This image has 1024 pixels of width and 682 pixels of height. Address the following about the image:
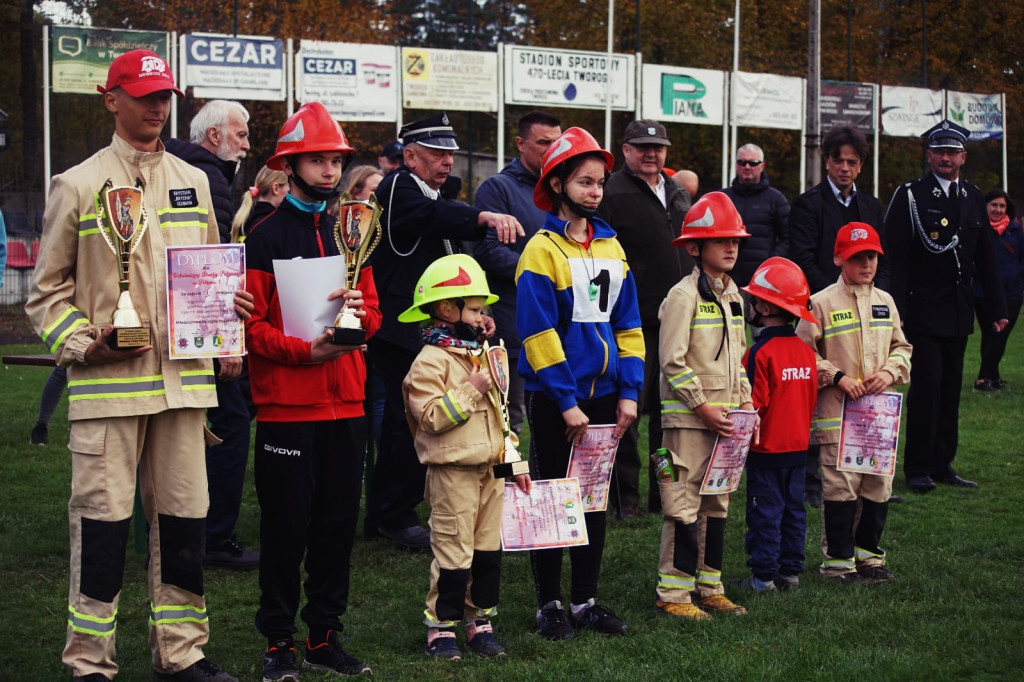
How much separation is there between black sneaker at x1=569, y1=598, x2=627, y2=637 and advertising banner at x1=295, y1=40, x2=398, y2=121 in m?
17.4

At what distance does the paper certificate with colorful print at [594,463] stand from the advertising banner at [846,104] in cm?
2490

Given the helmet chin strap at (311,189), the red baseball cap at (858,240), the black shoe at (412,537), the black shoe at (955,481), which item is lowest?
the black shoe at (412,537)

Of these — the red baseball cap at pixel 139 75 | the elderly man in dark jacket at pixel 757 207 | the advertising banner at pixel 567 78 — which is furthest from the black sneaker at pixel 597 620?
the advertising banner at pixel 567 78

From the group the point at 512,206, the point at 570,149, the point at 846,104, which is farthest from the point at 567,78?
the point at 570,149

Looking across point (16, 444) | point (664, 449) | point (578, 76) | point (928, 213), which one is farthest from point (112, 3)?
point (664, 449)

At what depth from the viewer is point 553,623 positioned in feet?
17.6

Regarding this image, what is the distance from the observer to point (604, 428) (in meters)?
5.41

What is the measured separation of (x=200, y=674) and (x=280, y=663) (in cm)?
30

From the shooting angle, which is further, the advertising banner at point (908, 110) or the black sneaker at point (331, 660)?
the advertising banner at point (908, 110)

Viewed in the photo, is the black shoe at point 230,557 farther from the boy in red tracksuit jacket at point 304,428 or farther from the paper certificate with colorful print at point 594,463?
the paper certificate with colorful print at point 594,463

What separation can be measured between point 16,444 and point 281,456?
6.24 meters

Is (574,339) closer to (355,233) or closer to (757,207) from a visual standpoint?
(355,233)

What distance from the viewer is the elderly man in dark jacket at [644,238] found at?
25.8ft

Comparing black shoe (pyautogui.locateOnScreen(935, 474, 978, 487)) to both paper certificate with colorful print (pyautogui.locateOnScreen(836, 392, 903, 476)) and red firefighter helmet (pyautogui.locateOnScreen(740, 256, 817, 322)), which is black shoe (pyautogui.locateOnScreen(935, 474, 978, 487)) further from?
red firefighter helmet (pyautogui.locateOnScreen(740, 256, 817, 322))
